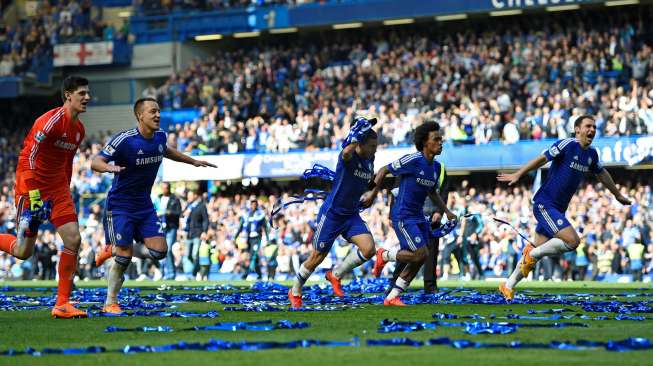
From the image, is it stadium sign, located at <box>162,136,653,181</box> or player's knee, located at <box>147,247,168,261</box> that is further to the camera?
stadium sign, located at <box>162,136,653,181</box>

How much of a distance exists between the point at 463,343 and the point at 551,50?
3138 centimetres

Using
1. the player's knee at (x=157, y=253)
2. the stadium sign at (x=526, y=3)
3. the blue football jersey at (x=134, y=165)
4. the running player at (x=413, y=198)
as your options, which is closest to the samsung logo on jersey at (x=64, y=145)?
the blue football jersey at (x=134, y=165)

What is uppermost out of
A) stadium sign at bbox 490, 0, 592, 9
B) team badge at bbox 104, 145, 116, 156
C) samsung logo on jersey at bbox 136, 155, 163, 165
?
stadium sign at bbox 490, 0, 592, 9

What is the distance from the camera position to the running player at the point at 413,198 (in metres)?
16.5

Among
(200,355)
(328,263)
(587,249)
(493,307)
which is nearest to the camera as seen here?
(200,355)

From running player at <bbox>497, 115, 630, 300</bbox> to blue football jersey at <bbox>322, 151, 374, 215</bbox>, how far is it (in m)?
1.86

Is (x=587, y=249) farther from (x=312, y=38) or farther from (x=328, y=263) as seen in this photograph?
(x=312, y=38)

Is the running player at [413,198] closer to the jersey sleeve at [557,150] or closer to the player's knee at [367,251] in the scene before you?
the player's knee at [367,251]

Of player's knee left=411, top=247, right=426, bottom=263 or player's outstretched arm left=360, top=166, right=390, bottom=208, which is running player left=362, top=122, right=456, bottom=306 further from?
player's outstretched arm left=360, top=166, right=390, bottom=208

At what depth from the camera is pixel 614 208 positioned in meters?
32.5

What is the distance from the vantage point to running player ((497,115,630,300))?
1662 centimetres

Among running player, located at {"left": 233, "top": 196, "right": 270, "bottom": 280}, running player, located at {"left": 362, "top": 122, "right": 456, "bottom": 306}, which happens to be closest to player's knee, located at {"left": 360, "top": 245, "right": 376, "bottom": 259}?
running player, located at {"left": 362, "top": 122, "right": 456, "bottom": 306}

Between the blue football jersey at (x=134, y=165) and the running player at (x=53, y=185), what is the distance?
0.69m

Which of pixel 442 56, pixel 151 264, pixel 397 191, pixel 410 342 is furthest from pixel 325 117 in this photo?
pixel 410 342
